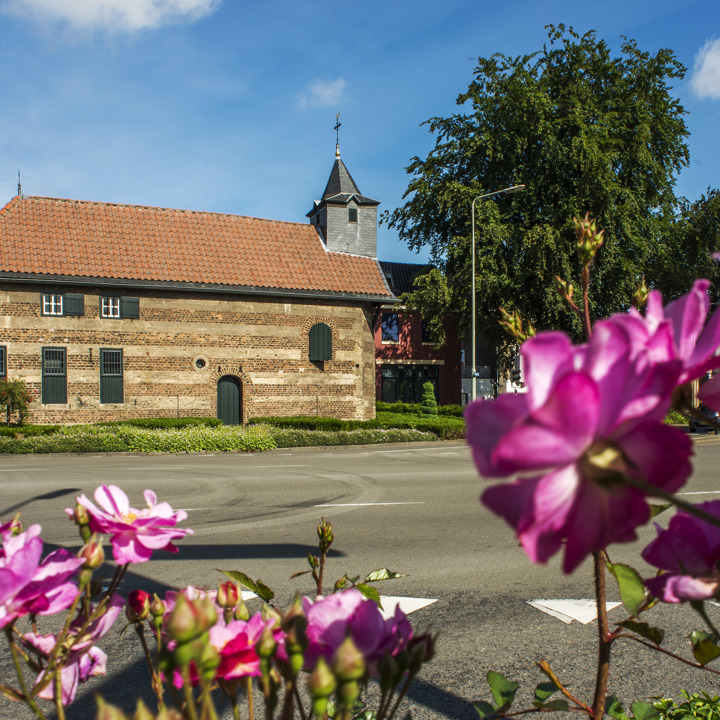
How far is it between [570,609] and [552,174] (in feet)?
78.8

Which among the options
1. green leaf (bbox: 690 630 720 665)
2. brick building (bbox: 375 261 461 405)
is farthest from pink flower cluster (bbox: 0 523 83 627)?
brick building (bbox: 375 261 461 405)

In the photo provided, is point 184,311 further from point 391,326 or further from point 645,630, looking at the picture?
point 645,630

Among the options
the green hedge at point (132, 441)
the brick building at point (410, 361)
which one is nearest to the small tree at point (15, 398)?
the green hedge at point (132, 441)

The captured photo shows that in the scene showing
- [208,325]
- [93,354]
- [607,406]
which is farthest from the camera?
[208,325]

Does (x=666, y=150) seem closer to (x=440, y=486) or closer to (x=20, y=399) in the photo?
(x=440, y=486)

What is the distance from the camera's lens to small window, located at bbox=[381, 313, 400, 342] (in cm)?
3434

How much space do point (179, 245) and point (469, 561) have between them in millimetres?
21249

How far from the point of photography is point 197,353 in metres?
23.0

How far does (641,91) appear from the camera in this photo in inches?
1032

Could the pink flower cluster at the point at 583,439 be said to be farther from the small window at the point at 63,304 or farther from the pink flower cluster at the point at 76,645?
the small window at the point at 63,304

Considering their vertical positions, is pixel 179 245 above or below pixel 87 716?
above

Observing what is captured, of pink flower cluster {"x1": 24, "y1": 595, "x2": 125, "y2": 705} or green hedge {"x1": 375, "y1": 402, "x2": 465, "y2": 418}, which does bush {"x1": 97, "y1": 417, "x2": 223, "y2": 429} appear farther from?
pink flower cluster {"x1": 24, "y1": 595, "x2": 125, "y2": 705}

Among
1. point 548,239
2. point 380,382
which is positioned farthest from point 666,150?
point 380,382

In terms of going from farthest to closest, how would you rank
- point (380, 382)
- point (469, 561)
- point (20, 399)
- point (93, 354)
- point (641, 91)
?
point (380, 382) → point (641, 91) → point (93, 354) → point (20, 399) → point (469, 561)
